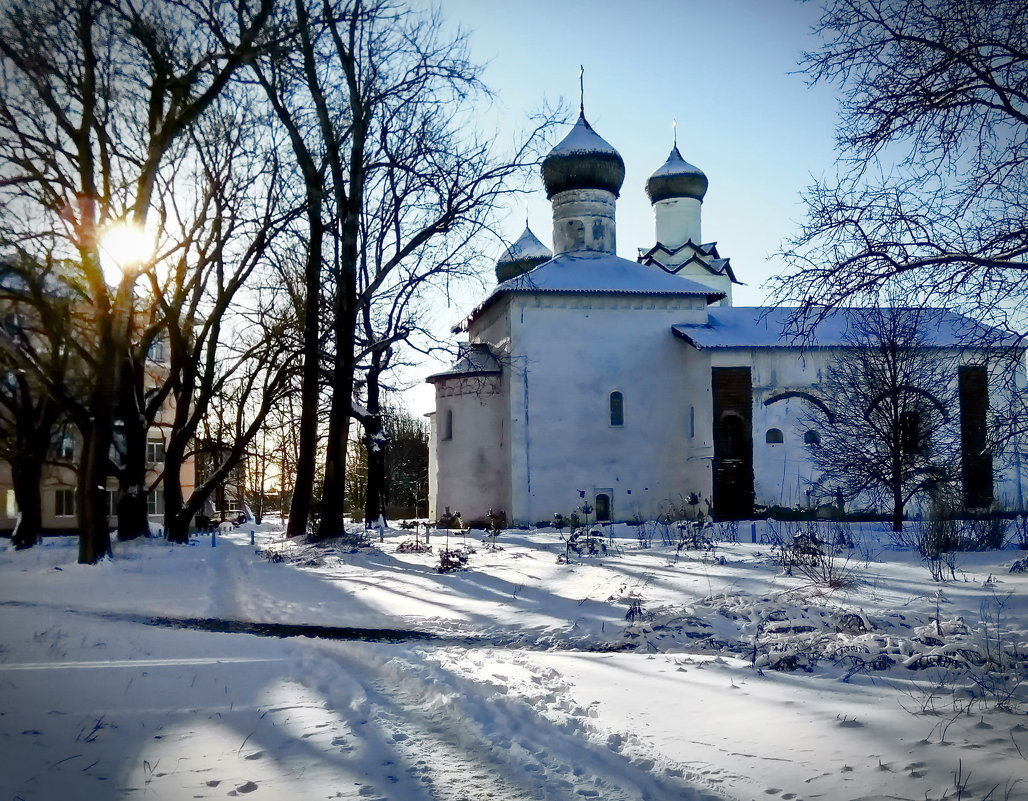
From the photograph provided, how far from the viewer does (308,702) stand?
5566 millimetres

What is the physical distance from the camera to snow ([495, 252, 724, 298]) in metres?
29.5

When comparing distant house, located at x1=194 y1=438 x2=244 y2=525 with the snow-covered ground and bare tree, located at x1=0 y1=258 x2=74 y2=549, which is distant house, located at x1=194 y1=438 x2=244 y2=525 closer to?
bare tree, located at x1=0 y1=258 x2=74 y2=549

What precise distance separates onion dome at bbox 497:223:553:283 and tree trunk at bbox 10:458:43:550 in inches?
782

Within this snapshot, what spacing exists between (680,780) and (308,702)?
8.36 ft

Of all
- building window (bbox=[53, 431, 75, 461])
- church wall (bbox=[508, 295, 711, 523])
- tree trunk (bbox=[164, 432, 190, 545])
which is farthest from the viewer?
church wall (bbox=[508, 295, 711, 523])

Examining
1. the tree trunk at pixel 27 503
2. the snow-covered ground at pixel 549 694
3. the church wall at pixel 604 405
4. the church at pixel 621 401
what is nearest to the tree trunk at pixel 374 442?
the church at pixel 621 401

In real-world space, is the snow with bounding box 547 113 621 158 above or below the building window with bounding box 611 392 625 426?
above

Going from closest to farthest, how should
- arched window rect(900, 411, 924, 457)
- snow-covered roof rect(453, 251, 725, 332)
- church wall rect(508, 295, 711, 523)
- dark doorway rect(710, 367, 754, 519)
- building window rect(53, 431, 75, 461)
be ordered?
building window rect(53, 431, 75, 461)
arched window rect(900, 411, 924, 457)
dark doorway rect(710, 367, 754, 519)
church wall rect(508, 295, 711, 523)
snow-covered roof rect(453, 251, 725, 332)

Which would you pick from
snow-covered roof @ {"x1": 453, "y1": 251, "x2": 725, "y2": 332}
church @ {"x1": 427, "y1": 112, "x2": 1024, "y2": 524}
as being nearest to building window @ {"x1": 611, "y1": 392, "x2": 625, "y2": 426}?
church @ {"x1": 427, "y1": 112, "x2": 1024, "y2": 524}

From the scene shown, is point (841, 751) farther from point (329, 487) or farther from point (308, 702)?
point (329, 487)

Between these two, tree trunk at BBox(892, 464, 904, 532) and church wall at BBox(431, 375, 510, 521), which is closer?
tree trunk at BBox(892, 464, 904, 532)

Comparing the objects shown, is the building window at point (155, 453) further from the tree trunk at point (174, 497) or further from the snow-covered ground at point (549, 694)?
the snow-covered ground at point (549, 694)

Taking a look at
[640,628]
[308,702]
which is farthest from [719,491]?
[308,702]

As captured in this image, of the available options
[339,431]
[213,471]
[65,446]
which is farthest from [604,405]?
[65,446]
